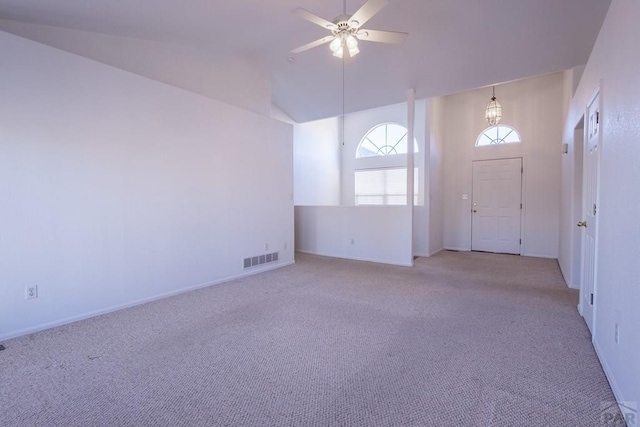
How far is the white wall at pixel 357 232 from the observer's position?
5.17m

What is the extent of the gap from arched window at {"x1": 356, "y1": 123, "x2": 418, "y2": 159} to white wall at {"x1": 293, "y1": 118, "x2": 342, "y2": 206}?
0.76 m

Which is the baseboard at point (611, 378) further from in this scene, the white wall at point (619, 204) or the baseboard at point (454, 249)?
the baseboard at point (454, 249)

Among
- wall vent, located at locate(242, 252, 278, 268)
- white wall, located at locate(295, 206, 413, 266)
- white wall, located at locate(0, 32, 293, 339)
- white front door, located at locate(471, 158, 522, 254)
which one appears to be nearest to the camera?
white wall, located at locate(0, 32, 293, 339)

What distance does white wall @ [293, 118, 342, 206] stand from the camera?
282 inches

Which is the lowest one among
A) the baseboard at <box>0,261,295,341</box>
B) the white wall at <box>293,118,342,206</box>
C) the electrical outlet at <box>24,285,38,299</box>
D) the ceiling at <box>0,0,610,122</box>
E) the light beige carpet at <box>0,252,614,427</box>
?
the light beige carpet at <box>0,252,614,427</box>

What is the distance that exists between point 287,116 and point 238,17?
3239mm

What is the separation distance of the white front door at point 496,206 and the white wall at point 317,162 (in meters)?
3.60

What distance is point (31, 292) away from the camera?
2521 millimetres

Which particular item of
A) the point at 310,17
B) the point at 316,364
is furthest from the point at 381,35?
the point at 316,364

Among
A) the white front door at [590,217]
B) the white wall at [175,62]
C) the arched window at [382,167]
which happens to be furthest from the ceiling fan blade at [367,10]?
the arched window at [382,167]

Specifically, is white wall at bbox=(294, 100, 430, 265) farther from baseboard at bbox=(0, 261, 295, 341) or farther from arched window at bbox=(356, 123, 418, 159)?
baseboard at bbox=(0, 261, 295, 341)

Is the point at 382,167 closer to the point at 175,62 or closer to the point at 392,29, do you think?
the point at 392,29

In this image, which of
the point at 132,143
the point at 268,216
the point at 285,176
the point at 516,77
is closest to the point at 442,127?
the point at 516,77

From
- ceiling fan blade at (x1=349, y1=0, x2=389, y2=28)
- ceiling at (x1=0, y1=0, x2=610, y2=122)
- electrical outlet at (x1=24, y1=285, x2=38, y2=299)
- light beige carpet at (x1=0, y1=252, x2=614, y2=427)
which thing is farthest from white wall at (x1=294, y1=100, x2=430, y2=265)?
electrical outlet at (x1=24, y1=285, x2=38, y2=299)
